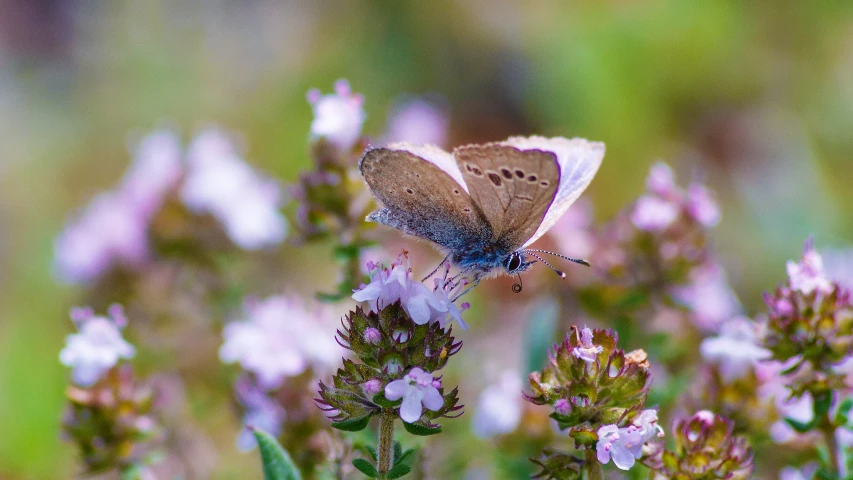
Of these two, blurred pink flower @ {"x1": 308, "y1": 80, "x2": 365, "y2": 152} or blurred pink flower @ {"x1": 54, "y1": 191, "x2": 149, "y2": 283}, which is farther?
blurred pink flower @ {"x1": 54, "y1": 191, "x2": 149, "y2": 283}

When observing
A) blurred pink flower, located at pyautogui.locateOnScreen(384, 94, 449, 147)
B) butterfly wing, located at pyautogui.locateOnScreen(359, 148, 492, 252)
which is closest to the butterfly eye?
butterfly wing, located at pyautogui.locateOnScreen(359, 148, 492, 252)

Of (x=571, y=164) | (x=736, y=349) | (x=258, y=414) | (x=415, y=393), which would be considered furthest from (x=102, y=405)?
(x=736, y=349)

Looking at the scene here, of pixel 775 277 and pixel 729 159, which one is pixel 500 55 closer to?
Result: pixel 729 159

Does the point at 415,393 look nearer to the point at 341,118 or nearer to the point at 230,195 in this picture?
the point at 341,118

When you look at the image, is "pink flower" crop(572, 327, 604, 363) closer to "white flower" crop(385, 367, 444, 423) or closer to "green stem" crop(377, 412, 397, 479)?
"white flower" crop(385, 367, 444, 423)

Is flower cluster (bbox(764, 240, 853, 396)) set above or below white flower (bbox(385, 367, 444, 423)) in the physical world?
below

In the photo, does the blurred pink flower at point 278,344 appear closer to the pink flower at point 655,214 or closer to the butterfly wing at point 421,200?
the butterfly wing at point 421,200

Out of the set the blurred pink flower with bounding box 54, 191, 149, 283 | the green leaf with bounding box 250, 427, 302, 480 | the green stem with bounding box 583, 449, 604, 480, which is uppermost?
the blurred pink flower with bounding box 54, 191, 149, 283

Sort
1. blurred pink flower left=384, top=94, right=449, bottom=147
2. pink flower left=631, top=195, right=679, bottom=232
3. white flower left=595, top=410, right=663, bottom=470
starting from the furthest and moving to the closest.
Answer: blurred pink flower left=384, top=94, right=449, bottom=147 < pink flower left=631, top=195, right=679, bottom=232 < white flower left=595, top=410, right=663, bottom=470
